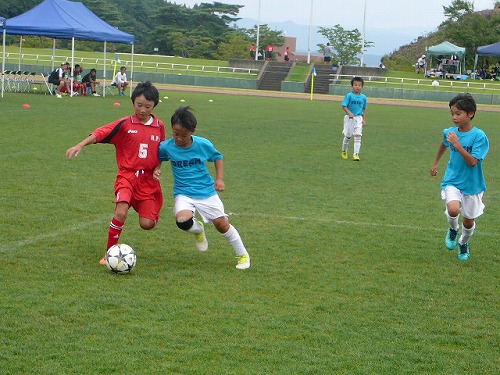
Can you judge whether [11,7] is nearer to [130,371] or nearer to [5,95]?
[5,95]

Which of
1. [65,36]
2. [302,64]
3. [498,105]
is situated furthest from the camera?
[302,64]

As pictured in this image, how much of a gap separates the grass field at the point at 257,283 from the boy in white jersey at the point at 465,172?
1.38ft

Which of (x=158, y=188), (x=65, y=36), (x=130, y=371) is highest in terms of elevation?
(x=65, y=36)

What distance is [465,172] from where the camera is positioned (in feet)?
25.6

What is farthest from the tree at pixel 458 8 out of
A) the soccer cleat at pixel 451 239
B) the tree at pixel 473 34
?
the soccer cleat at pixel 451 239

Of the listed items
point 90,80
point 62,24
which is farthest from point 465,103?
point 90,80

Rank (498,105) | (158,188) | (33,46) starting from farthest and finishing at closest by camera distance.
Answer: (33,46) → (498,105) → (158,188)

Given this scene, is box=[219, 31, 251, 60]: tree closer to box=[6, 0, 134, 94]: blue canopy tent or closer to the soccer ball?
box=[6, 0, 134, 94]: blue canopy tent

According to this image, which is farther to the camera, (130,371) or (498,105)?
(498,105)

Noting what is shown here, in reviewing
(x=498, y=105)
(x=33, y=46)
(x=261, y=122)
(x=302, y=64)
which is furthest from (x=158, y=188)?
(x=33, y=46)

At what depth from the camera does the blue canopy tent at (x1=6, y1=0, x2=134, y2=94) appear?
27.9 m

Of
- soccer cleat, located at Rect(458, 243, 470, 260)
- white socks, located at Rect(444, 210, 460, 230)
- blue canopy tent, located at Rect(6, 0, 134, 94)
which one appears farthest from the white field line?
blue canopy tent, located at Rect(6, 0, 134, 94)

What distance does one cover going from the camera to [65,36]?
1106 inches

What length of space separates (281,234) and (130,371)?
4.28 m
